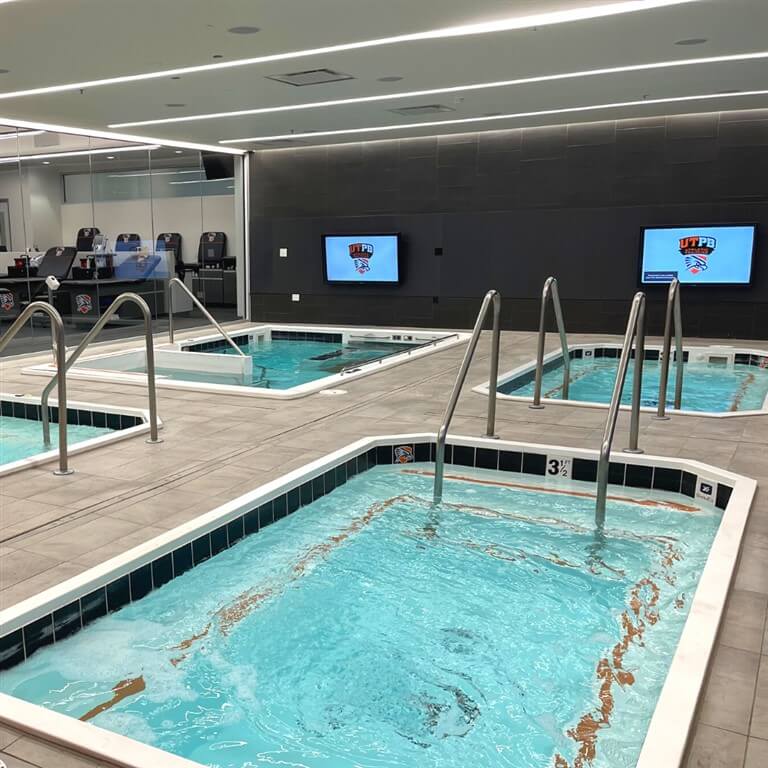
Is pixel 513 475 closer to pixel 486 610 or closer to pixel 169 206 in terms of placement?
pixel 486 610

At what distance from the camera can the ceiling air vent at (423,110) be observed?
8820mm

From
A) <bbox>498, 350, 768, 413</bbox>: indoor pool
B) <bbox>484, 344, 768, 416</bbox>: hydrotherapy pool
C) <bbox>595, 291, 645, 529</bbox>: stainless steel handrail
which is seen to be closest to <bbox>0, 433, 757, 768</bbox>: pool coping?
<bbox>595, 291, 645, 529</bbox>: stainless steel handrail

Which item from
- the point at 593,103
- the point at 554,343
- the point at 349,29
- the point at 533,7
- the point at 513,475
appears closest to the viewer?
the point at 513,475

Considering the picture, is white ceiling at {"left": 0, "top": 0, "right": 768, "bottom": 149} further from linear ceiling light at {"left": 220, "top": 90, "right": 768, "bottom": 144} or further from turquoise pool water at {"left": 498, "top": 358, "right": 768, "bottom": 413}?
turquoise pool water at {"left": 498, "top": 358, "right": 768, "bottom": 413}

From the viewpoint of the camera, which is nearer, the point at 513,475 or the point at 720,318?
the point at 513,475

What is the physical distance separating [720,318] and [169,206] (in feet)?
28.0

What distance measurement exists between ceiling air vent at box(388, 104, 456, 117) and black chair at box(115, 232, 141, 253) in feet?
13.1

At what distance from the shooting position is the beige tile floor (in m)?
1.99

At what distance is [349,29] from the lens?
18.1ft

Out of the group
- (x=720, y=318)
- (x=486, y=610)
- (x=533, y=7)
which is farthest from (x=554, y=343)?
(x=486, y=610)

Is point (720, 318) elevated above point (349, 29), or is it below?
below

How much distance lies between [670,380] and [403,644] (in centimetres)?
626

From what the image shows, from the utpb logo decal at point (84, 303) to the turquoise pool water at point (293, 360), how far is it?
1.75m

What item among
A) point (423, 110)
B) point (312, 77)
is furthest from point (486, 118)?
point (312, 77)
